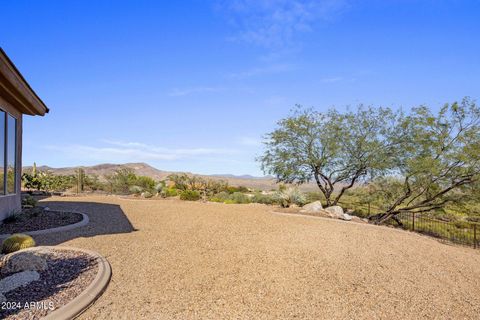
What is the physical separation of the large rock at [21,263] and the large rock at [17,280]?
0.76ft

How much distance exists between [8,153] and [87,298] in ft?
25.7

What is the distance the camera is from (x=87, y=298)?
4.69 metres

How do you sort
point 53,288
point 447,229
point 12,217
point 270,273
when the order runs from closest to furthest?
point 53,288
point 270,273
point 12,217
point 447,229

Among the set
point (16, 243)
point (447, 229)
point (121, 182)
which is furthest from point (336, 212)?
point (121, 182)

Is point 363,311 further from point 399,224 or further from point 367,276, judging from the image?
point 399,224

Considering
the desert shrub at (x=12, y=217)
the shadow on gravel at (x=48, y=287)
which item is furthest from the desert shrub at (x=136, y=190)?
the shadow on gravel at (x=48, y=287)

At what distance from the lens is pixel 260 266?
6648 millimetres

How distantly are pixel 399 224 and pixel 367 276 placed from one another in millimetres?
12257

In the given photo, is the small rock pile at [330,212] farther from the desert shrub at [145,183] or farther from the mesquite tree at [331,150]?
the desert shrub at [145,183]

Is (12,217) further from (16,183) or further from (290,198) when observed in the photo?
(290,198)

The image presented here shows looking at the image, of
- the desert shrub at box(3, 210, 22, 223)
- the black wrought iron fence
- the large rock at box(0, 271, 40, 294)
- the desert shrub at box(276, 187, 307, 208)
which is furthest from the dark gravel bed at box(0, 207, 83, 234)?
the black wrought iron fence

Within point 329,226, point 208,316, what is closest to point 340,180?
point 329,226

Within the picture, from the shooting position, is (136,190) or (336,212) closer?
(336,212)

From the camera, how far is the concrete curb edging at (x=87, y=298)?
4203 millimetres
